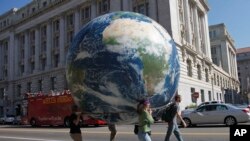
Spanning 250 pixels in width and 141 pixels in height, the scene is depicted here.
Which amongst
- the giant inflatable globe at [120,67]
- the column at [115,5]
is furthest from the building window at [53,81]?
the giant inflatable globe at [120,67]

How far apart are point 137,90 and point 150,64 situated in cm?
50

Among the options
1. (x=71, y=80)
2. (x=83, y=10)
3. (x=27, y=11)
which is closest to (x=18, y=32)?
(x=27, y=11)

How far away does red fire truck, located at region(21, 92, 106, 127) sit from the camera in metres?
28.0

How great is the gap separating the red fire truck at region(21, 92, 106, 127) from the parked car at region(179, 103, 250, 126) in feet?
27.9

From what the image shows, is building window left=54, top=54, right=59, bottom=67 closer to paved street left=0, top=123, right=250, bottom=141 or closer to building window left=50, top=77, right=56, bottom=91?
building window left=50, top=77, right=56, bottom=91

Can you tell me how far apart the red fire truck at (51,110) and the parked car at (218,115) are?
27.9ft

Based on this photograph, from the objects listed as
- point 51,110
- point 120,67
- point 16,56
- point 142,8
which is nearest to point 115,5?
point 142,8

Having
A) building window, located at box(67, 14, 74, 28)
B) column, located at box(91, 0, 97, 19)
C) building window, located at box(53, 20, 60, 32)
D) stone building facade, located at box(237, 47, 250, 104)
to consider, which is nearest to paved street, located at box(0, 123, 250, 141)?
column, located at box(91, 0, 97, 19)

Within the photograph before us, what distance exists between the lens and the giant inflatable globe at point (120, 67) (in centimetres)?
549

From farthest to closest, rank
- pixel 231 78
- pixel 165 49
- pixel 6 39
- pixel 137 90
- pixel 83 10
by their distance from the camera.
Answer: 1. pixel 231 78
2. pixel 6 39
3. pixel 83 10
4. pixel 165 49
5. pixel 137 90

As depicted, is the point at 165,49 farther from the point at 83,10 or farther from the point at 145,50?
the point at 83,10

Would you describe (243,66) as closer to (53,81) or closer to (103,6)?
(53,81)

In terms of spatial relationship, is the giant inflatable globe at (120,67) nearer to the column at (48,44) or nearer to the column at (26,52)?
the column at (48,44)

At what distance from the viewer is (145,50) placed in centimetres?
568
